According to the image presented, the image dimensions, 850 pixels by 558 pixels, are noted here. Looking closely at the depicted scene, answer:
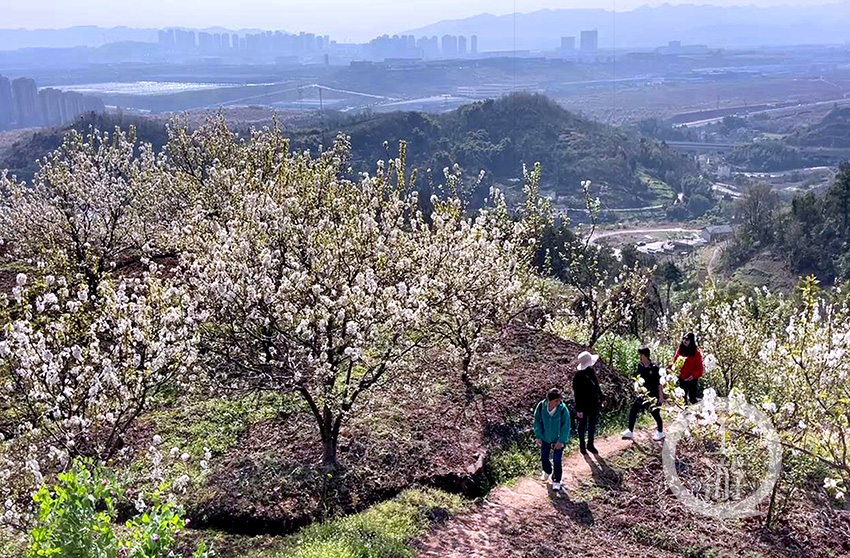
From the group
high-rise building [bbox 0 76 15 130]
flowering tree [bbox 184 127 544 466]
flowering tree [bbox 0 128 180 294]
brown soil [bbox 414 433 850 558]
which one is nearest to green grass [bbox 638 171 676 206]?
flowering tree [bbox 0 128 180 294]

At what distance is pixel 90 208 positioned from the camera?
15.7 meters

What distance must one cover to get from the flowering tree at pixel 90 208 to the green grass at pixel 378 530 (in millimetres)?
7742

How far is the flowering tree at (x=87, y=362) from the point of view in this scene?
7.57 m

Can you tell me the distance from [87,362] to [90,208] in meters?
8.70

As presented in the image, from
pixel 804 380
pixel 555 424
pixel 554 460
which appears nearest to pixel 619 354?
pixel 554 460

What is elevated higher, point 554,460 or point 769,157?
point 554,460

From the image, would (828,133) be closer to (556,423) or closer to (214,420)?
(556,423)

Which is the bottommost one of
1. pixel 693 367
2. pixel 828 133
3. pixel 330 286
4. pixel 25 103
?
pixel 828 133

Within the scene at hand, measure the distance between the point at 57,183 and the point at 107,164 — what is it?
2851 mm

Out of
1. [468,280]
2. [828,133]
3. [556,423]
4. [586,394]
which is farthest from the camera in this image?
[828,133]

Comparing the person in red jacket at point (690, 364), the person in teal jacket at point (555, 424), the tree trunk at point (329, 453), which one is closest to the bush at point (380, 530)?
the tree trunk at point (329, 453)

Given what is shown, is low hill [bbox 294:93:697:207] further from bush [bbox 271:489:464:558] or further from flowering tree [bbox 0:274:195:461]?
flowering tree [bbox 0:274:195:461]

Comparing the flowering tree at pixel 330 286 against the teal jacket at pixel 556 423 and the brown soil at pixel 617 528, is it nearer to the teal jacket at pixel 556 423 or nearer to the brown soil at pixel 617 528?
the teal jacket at pixel 556 423

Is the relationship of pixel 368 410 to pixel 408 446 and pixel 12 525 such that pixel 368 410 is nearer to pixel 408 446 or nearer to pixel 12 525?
pixel 408 446
